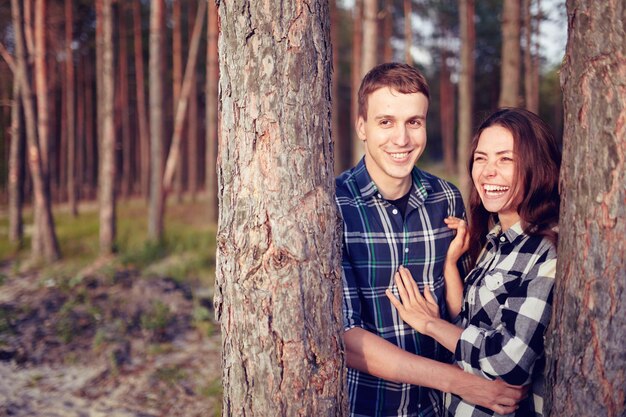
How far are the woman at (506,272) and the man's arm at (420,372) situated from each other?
8cm

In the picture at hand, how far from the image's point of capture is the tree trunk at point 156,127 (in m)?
10.8

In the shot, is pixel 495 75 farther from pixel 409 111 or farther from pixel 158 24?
pixel 409 111

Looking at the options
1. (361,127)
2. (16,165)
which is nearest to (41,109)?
(16,165)

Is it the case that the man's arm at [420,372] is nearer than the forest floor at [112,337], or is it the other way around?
the man's arm at [420,372]

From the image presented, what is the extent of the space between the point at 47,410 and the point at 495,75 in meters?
23.3

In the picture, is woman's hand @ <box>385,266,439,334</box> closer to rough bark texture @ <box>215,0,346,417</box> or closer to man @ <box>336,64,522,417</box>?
man @ <box>336,64,522,417</box>

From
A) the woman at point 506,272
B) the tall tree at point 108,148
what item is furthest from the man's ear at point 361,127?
the tall tree at point 108,148

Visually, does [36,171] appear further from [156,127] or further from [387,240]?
[387,240]

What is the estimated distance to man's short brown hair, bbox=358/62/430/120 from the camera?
258cm

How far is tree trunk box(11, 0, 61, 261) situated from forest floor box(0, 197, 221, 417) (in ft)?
1.61

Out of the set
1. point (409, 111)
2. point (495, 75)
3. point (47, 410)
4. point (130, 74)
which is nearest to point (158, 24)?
point (47, 410)

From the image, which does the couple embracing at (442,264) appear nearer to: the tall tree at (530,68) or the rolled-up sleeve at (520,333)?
the rolled-up sleeve at (520,333)

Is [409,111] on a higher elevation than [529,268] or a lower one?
higher

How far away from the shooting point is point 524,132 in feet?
7.80
